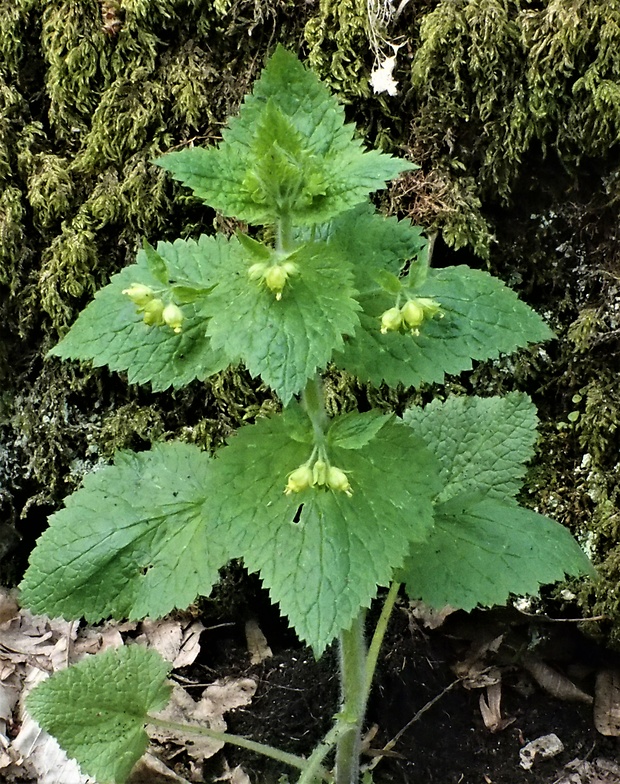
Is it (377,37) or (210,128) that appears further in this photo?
(210,128)

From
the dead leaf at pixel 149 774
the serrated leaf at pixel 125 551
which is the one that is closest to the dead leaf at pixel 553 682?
the dead leaf at pixel 149 774

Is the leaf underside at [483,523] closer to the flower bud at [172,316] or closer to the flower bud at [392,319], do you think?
the flower bud at [392,319]

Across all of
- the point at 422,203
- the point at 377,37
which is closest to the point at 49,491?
the point at 422,203

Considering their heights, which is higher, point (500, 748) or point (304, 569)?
point (304, 569)

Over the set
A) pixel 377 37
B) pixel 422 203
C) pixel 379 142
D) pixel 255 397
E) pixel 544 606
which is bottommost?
pixel 544 606

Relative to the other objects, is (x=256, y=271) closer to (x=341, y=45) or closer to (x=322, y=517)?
(x=322, y=517)

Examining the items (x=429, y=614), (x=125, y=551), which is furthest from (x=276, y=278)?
(x=429, y=614)

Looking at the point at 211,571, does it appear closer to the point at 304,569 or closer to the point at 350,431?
the point at 304,569

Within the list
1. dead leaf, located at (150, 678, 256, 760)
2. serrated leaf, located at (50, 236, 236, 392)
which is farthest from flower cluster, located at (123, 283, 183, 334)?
dead leaf, located at (150, 678, 256, 760)

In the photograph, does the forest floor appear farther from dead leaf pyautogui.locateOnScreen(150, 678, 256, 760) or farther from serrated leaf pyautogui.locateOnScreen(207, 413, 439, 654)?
serrated leaf pyautogui.locateOnScreen(207, 413, 439, 654)
